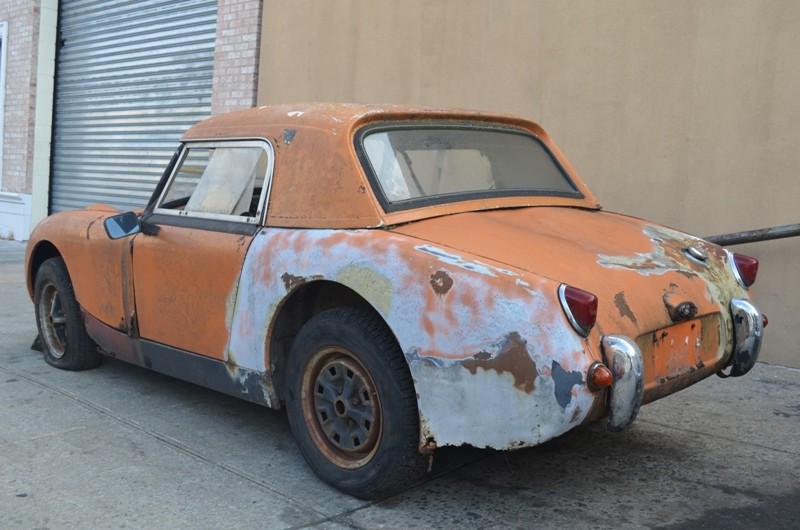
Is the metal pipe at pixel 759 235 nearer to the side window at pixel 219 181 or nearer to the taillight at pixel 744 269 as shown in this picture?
the taillight at pixel 744 269

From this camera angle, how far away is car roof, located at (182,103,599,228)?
3.61 metres

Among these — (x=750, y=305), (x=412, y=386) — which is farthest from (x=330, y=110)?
(x=750, y=305)

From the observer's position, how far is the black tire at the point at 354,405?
3219 millimetres

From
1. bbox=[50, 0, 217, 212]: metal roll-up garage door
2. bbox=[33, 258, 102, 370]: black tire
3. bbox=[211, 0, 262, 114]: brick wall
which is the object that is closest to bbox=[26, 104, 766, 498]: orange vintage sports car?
bbox=[33, 258, 102, 370]: black tire

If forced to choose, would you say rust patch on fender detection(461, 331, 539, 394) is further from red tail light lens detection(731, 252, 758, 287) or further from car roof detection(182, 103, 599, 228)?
red tail light lens detection(731, 252, 758, 287)

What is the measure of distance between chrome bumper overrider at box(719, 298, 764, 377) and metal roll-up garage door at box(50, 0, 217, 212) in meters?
8.51

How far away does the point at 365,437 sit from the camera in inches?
134

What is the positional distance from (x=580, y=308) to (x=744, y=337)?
1.25 meters

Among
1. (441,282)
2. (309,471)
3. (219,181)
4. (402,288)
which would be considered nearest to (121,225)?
(219,181)

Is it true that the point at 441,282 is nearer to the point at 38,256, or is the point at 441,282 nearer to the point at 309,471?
the point at 309,471

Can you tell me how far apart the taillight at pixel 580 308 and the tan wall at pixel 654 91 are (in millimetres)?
3698

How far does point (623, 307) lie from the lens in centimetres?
318

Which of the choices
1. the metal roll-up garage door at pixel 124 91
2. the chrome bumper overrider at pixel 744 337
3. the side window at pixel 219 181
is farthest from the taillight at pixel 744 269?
the metal roll-up garage door at pixel 124 91

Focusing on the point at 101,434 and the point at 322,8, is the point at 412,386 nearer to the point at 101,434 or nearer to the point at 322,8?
Answer: the point at 101,434
